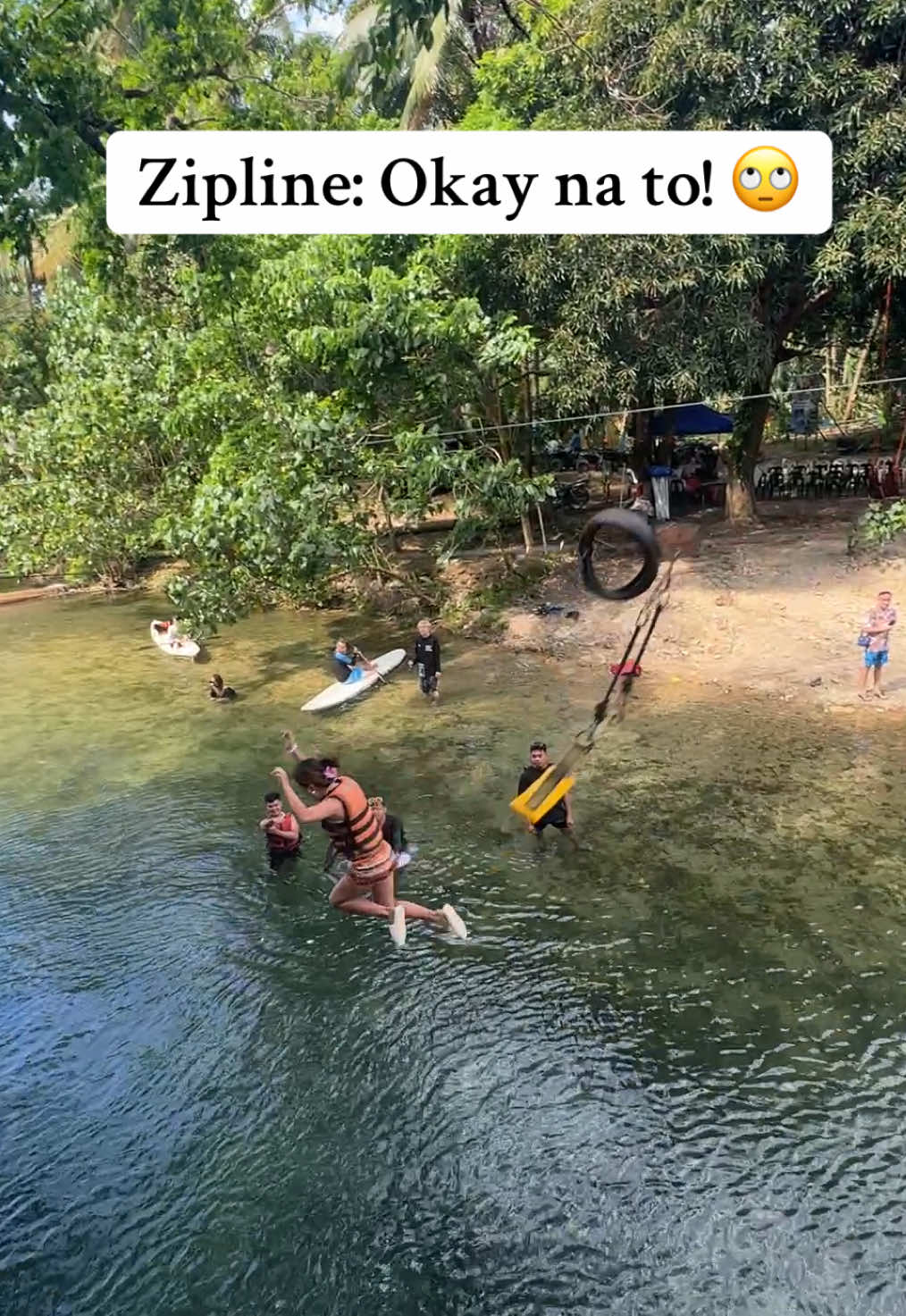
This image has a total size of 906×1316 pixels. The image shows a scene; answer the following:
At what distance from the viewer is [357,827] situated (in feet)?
26.3

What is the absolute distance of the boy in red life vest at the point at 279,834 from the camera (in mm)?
10289

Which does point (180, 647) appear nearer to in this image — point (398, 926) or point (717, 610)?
point (717, 610)

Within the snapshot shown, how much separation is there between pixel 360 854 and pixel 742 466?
Answer: 18.3 m

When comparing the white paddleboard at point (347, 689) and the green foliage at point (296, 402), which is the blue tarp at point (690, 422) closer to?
the green foliage at point (296, 402)

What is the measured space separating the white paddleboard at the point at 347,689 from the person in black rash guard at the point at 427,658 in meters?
1.23

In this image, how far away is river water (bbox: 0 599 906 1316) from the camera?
557cm

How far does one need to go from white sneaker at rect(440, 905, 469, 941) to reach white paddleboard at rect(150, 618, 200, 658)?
12504 millimetres

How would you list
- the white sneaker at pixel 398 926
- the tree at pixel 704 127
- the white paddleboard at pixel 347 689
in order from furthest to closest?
the tree at pixel 704 127 < the white paddleboard at pixel 347 689 < the white sneaker at pixel 398 926

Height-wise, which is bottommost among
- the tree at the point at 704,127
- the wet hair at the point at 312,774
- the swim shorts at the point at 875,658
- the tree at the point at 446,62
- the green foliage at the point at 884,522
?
the swim shorts at the point at 875,658

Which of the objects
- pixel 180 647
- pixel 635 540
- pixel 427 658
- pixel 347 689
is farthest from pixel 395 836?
pixel 180 647

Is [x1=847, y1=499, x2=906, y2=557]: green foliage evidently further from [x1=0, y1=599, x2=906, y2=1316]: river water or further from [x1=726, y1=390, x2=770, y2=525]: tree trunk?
[x1=726, y1=390, x2=770, y2=525]: tree trunk

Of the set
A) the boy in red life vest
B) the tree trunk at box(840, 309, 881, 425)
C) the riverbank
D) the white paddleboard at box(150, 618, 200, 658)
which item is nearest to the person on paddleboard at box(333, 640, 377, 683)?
the riverbank

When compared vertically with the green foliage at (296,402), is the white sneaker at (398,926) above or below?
below

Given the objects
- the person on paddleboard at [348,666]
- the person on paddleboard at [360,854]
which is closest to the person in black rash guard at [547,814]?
the person on paddleboard at [360,854]
